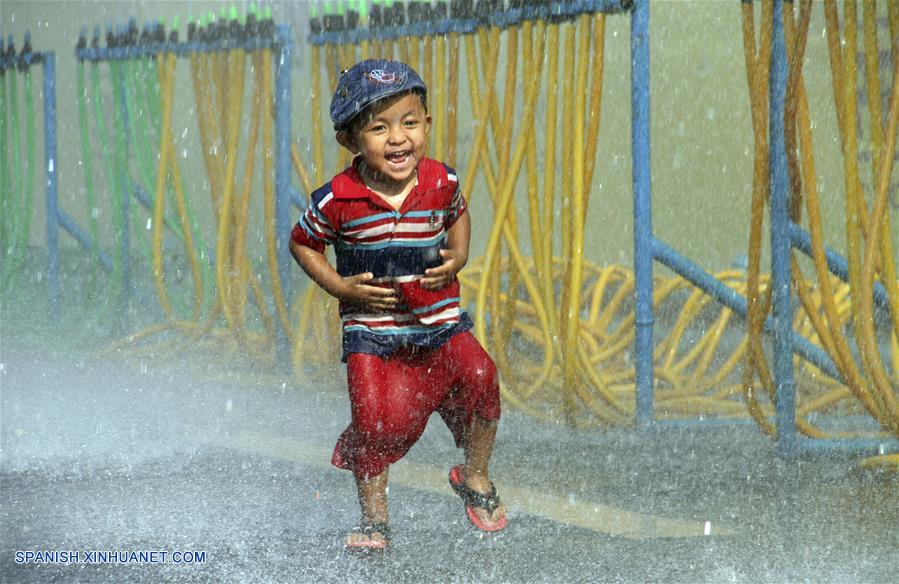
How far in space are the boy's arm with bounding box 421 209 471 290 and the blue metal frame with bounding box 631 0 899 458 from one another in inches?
60.8

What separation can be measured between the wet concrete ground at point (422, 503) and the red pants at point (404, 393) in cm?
26

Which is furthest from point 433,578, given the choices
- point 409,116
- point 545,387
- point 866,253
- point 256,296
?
point 256,296

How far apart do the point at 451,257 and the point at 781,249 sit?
1.67 m

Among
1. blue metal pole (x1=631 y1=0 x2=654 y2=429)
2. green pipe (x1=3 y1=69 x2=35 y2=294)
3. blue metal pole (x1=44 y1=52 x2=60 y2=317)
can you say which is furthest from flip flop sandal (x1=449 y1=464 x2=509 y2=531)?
green pipe (x1=3 y1=69 x2=35 y2=294)

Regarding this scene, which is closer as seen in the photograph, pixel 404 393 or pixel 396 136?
pixel 396 136

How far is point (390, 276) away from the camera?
10.7ft

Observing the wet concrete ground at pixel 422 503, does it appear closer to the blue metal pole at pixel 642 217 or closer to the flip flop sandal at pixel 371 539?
the flip flop sandal at pixel 371 539

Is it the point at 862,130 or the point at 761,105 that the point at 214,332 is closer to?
the point at 761,105

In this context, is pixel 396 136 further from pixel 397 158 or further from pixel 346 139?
pixel 346 139

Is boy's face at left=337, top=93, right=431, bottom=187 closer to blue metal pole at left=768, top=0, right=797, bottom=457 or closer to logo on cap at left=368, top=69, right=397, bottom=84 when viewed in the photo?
logo on cap at left=368, top=69, right=397, bottom=84

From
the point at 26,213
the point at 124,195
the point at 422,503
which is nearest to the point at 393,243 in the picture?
the point at 422,503

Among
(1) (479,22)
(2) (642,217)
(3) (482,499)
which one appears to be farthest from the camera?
(1) (479,22)

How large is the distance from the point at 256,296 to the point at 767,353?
2.97 metres

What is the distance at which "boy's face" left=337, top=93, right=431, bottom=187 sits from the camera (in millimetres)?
3125
